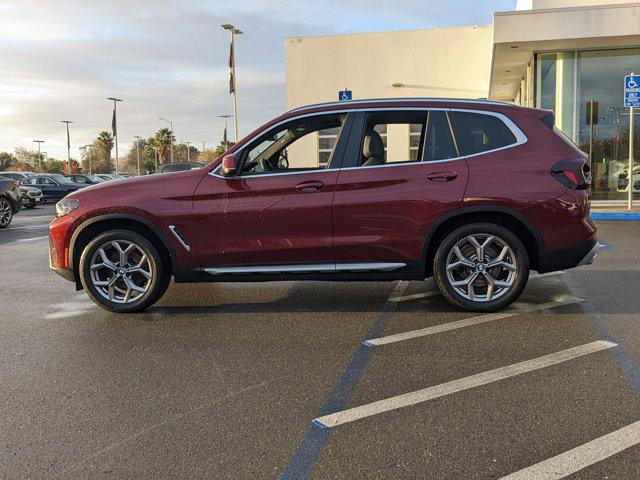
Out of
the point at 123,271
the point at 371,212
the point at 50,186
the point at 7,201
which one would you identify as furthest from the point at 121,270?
the point at 50,186

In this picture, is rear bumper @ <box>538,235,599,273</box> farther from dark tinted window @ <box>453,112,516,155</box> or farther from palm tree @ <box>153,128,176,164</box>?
palm tree @ <box>153,128,176,164</box>

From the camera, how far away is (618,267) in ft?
24.5

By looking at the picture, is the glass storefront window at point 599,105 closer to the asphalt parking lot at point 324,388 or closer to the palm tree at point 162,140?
the asphalt parking lot at point 324,388

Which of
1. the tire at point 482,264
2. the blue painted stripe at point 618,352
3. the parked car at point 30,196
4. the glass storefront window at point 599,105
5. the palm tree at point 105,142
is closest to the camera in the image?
the blue painted stripe at point 618,352

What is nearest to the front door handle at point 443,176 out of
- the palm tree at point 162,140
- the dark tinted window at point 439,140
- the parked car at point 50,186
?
the dark tinted window at point 439,140

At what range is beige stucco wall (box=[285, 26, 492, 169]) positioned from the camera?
24.2 m

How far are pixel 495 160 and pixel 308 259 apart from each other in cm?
183

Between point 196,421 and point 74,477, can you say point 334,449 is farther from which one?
point 74,477

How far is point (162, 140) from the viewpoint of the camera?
8538cm

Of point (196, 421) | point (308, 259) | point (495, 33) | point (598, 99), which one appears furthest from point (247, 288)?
point (598, 99)

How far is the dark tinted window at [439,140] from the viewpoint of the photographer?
530cm

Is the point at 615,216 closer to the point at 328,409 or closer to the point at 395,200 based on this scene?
the point at 395,200

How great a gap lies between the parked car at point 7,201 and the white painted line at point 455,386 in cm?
1439

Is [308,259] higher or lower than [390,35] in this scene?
lower
